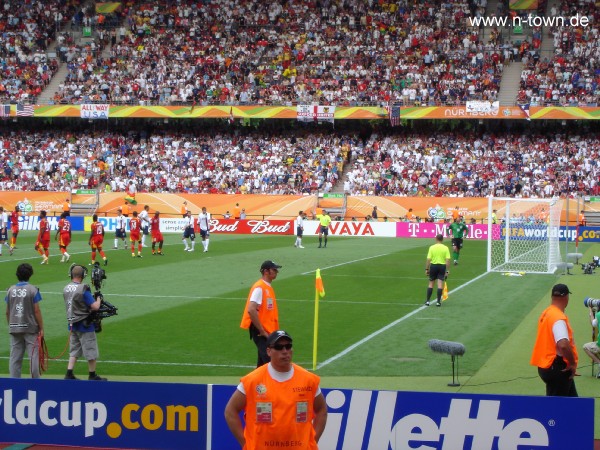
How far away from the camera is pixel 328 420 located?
10.1 meters

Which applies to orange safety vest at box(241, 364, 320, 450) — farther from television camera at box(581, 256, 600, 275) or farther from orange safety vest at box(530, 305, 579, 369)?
television camera at box(581, 256, 600, 275)

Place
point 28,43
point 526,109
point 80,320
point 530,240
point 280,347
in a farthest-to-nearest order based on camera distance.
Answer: point 28,43
point 526,109
point 530,240
point 80,320
point 280,347

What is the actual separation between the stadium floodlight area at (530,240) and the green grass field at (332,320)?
1323mm

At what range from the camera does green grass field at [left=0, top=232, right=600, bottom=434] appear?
14.9 metres

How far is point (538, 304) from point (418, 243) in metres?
23.6

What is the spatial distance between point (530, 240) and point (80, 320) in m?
27.5

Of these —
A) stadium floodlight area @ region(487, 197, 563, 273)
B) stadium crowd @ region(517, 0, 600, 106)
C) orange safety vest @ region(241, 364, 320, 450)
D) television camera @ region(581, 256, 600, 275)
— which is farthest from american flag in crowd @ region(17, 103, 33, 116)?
orange safety vest @ region(241, 364, 320, 450)

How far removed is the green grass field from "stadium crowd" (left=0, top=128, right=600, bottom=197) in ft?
69.7

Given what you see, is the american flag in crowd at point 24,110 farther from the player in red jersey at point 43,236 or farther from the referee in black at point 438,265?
the referee in black at point 438,265

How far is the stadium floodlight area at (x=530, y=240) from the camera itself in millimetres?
34000

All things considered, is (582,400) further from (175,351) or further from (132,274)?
(132,274)

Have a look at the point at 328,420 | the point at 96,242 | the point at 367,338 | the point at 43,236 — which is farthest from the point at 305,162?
the point at 328,420

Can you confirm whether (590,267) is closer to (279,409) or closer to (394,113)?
(279,409)

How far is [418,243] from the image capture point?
47.2 metres
